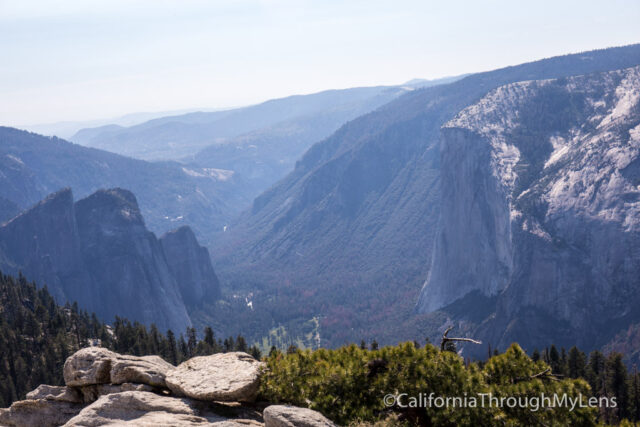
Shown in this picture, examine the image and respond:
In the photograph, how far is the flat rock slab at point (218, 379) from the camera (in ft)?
94.8

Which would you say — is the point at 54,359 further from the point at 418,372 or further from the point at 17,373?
the point at 418,372

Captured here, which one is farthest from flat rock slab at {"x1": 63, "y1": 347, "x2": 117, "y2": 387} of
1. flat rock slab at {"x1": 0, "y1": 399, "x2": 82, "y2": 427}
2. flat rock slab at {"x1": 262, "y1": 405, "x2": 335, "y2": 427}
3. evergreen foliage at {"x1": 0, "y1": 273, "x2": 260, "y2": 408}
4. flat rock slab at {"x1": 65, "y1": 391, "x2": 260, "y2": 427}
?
evergreen foliage at {"x1": 0, "y1": 273, "x2": 260, "y2": 408}

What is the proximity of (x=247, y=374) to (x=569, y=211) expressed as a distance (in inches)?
6369

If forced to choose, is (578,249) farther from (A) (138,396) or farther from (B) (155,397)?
(A) (138,396)

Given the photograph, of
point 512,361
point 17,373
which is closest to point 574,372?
point 512,361

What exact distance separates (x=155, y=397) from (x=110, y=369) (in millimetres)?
4944

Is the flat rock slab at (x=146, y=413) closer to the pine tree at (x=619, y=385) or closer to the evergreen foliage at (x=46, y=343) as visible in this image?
the evergreen foliage at (x=46, y=343)

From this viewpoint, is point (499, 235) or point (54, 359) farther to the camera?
point (499, 235)

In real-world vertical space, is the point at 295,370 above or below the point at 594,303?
above

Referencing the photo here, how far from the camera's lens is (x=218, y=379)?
30.0 m

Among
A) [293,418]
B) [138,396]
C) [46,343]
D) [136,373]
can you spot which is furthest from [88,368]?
[46,343]

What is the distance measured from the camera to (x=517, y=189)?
194m

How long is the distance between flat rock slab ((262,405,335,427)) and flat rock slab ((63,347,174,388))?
984 centimetres

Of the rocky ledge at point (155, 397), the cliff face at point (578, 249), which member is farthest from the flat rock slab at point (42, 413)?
the cliff face at point (578, 249)
